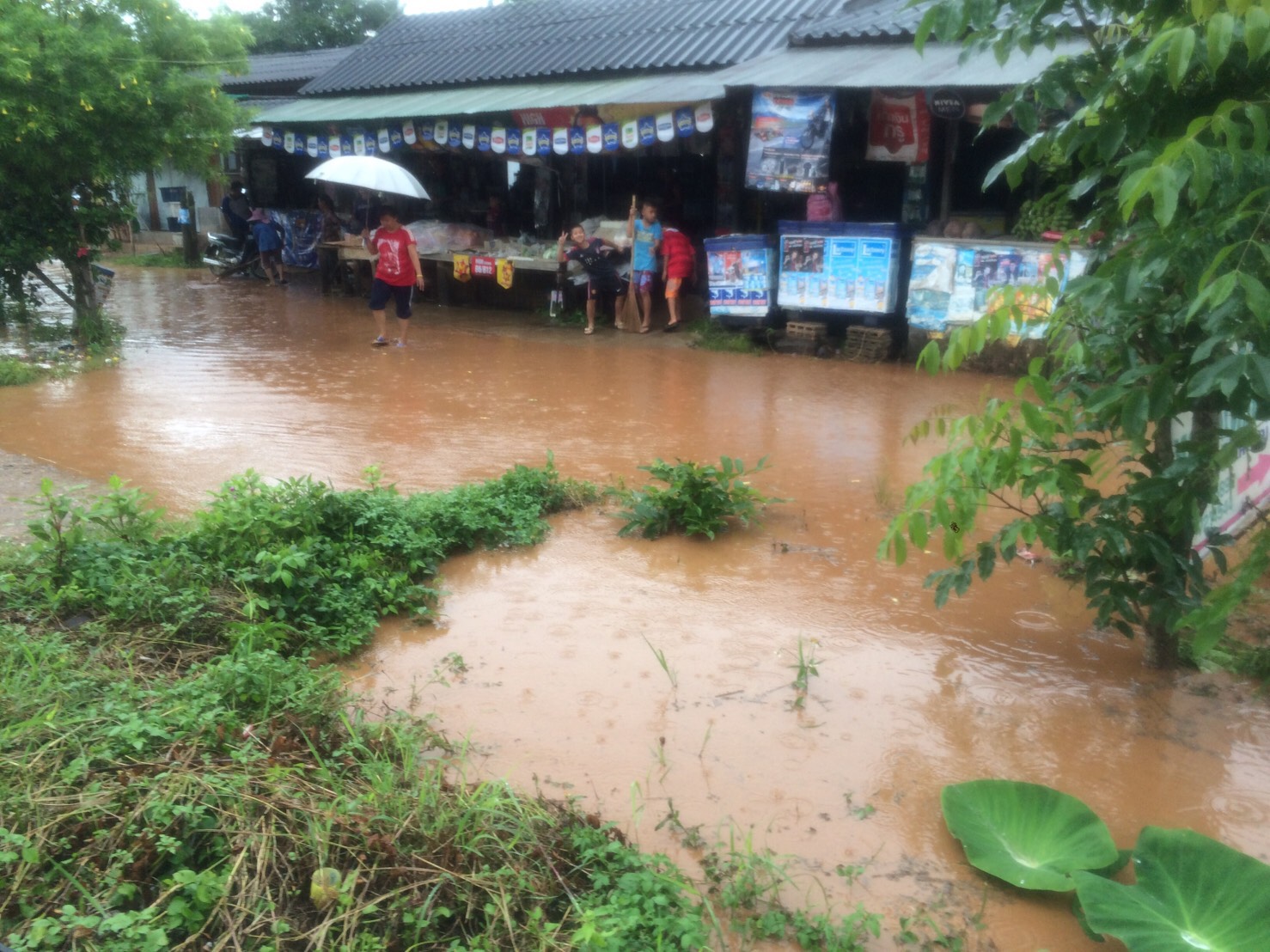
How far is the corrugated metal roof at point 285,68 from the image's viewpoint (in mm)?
22359

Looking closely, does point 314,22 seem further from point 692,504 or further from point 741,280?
point 692,504

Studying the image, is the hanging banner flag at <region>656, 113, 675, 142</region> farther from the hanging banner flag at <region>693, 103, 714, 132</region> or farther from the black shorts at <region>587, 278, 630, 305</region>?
the black shorts at <region>587, 278, 630, 305</region>

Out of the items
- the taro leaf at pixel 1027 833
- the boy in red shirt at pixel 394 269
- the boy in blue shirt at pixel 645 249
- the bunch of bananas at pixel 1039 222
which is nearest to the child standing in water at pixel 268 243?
the boy in red shirt at pixel 394 269

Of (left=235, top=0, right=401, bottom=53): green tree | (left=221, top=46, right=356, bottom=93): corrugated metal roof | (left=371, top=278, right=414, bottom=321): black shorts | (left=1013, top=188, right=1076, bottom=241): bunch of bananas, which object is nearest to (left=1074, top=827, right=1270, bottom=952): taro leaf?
(left=1013, top=188, right=1076, bottom=241): bunch of bananas

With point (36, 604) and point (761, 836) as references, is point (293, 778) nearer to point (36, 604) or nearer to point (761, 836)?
point (761, 836)

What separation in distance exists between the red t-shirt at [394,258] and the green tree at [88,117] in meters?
2.21

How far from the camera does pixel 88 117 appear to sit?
10.2m

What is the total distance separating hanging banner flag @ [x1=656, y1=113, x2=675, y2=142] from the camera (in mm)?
10984

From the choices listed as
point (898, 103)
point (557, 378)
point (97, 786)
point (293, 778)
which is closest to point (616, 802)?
point (293, 778)

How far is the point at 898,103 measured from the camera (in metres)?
10.5

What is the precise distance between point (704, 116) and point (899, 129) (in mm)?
1983

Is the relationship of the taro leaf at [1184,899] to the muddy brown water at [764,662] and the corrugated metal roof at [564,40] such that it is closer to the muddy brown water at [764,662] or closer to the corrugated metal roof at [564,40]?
the muddy brown water at [764,662]

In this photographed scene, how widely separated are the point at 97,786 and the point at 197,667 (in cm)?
94

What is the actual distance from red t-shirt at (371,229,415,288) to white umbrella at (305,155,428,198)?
78 centimetres
